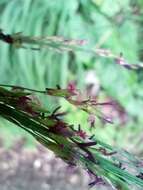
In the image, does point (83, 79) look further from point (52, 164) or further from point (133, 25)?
point (52, 164)

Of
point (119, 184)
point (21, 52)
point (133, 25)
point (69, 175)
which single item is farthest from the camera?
point (69, 175)

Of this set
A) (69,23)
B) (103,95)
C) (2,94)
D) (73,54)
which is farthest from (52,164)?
(2,94)

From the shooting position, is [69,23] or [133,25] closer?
[69,23]

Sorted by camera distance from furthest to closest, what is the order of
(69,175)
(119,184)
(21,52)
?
(69,175) < (21,52) < (119,184)

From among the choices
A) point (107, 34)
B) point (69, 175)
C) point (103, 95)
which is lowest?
point (69, 175)

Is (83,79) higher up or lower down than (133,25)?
lower down

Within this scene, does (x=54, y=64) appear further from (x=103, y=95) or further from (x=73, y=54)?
(x=103, y=95)
